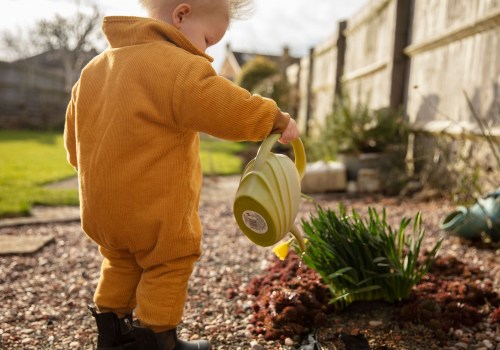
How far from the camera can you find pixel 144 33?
1.53m

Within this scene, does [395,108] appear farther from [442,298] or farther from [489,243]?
[442,298]

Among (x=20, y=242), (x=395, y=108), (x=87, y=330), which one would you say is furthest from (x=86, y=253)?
(x=395, y=108)

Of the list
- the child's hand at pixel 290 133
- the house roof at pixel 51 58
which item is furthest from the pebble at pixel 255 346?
the house roof at pixel 51 58

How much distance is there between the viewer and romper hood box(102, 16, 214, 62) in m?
1.52

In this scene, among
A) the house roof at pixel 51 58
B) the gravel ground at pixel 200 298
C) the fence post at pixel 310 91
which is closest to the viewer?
the gravel ground at pixel 200 298

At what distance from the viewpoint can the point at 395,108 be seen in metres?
5.95

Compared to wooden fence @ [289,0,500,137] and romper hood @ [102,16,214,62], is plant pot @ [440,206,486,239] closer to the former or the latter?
wooden fence @ [289,0,500,137]

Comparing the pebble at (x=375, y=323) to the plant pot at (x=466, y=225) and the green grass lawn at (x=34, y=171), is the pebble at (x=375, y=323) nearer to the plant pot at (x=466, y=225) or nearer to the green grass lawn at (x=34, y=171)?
the plant pot at (x=466, y=225)

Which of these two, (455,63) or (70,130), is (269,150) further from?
(455,63)

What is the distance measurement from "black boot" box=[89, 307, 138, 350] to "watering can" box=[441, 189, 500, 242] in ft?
6.44

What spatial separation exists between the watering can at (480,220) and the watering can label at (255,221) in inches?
70.7

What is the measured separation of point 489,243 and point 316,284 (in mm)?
1481

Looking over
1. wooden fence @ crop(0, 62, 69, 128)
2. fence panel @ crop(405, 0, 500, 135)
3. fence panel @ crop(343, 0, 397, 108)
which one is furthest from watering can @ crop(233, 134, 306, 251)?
wooden fence @ crop(0, 62, 69, 128)

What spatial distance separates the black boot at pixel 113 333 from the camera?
1723mm
